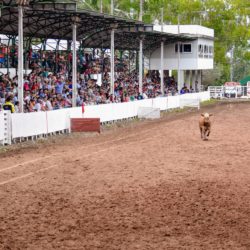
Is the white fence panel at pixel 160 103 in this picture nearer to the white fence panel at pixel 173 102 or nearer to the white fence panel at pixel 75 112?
→ the white fence panel at pixel 173 102

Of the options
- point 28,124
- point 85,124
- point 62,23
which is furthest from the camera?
point 62,23

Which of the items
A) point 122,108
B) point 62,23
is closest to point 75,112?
point 122,108

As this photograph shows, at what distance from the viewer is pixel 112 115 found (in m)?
36.1

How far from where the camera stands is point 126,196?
14.1 meters

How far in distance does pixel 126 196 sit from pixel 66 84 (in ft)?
85.1

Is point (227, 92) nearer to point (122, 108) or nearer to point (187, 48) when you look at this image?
point (187, 48)

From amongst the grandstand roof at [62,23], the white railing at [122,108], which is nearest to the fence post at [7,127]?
the grandstand roof at [62,23]

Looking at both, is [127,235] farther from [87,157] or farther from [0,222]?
[87,157]

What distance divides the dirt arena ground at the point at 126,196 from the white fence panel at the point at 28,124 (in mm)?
814

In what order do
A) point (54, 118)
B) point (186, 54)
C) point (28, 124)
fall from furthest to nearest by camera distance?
point (186, 54)
point (54, 118)
point (28, 124)

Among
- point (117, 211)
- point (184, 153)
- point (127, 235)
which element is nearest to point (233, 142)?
point (184, 153)

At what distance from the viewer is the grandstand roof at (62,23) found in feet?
100

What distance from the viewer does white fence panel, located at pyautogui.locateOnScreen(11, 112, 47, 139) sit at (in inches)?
971

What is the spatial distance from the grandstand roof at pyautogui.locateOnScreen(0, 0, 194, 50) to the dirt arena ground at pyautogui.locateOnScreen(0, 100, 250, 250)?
25.0 feet
